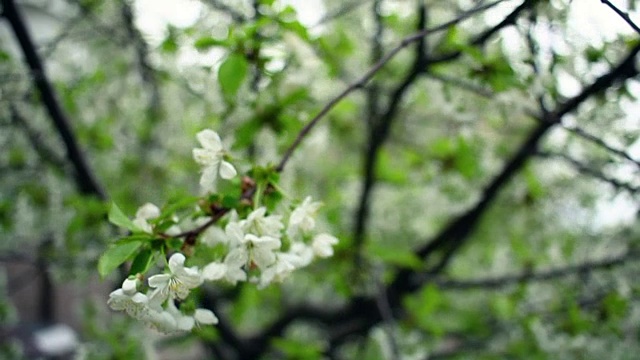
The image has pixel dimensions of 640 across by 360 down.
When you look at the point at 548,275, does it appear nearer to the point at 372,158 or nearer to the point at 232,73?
the point at 372,158

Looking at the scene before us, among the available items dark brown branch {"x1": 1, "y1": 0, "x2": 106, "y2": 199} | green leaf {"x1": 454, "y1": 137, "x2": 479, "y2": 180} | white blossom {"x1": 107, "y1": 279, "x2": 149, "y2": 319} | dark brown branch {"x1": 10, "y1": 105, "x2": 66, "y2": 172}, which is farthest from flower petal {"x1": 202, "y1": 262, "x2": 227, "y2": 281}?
dark brown branch {"x1": 10, "y1": 105, "x2": 66, "y2": 172}

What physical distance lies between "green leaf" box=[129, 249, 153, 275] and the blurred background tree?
28 cm

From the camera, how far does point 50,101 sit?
1.90 metres

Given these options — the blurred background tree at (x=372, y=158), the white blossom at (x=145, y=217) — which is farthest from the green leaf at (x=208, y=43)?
the white blossom at (x=145, y=217)

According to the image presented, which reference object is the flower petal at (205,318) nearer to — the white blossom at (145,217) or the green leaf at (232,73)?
the white blossom at (145,217)

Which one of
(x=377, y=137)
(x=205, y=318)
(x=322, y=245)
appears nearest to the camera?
(x=205, y=318)

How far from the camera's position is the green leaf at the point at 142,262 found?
2.88ft

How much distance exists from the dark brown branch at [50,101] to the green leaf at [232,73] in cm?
81

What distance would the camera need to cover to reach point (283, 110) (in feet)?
5.12

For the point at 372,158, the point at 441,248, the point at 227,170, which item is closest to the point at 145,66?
the point at 372,158

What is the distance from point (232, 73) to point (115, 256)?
58 cm

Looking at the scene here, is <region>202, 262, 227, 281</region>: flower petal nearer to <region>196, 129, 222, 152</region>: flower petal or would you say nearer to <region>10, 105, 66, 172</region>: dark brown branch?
<region>196, 129, 222, 152</region>: flower petal

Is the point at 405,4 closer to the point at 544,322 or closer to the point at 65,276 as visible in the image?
the point at 544,322

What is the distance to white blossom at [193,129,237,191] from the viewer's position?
0.97 meters
